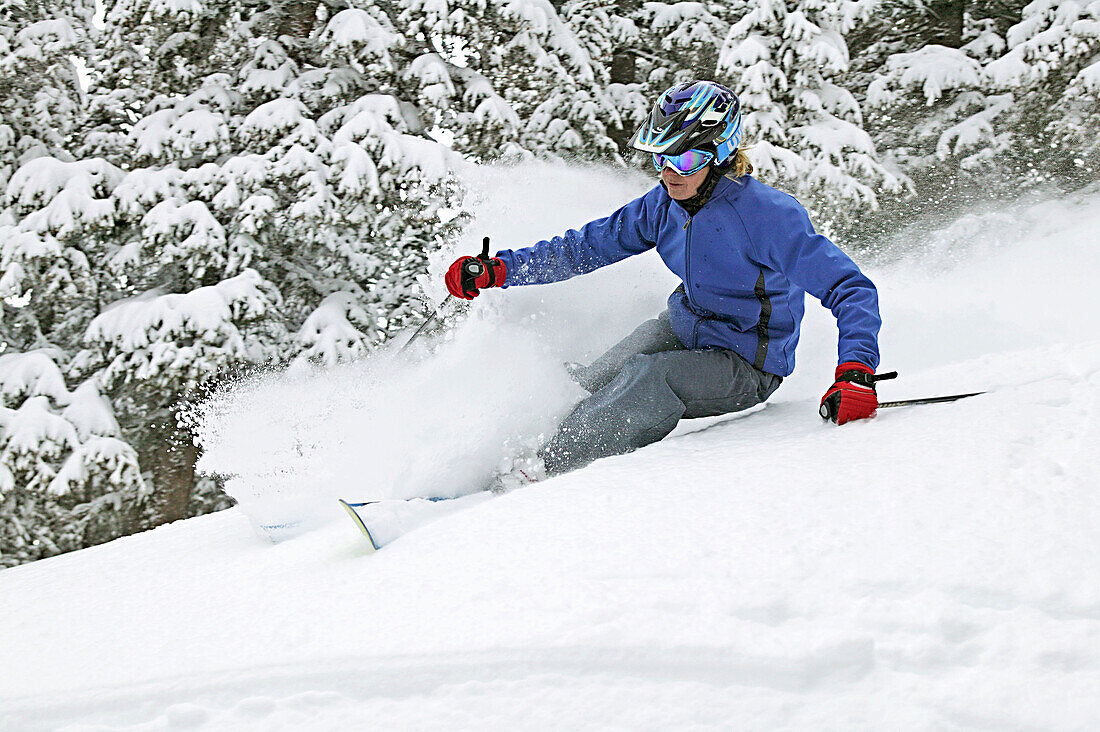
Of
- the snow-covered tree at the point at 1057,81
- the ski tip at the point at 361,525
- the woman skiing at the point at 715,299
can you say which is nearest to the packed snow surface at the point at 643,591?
the ski tip at the point at 361,525

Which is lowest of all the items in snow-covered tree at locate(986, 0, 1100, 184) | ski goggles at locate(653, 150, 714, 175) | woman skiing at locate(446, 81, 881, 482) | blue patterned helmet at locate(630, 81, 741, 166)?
woman skiing at locate(446, 81, 881, 482)

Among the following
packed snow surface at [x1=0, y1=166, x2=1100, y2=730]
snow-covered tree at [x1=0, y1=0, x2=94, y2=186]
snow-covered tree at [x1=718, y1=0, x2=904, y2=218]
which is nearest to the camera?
packed snow surface at [x1=0, y1=166, x2=1100, y2=730]

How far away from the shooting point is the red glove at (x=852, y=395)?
255 cm

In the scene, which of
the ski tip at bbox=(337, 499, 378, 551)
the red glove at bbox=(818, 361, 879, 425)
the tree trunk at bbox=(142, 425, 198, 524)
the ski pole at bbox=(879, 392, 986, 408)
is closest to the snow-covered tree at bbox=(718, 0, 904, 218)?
the ski pole at bbox=(879, 392, 986, 408)

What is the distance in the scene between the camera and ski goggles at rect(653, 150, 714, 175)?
2.91 metres

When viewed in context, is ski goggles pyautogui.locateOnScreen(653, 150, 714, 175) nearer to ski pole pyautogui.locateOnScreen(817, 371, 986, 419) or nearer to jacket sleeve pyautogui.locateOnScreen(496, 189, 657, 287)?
jacket sleeve pyautogui.locateOnScreen(496, 189, 657, 287)

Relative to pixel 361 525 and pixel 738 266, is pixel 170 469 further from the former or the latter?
pixel 738 266

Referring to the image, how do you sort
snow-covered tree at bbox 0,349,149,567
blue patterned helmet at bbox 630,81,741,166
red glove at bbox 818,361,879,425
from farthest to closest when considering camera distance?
snow-covered tree at bbox 0,349,149,567
blue patterned helmet at bbox 630,81,741,166
red glove at bbox 818,361,879,425

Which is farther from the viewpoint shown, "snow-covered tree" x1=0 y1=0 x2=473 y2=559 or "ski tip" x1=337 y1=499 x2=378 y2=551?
"snow-covered tree" x1=0 y1=0 x2=473 y2=559

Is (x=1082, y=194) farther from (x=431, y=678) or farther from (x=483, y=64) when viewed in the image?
(x=431, y=678)

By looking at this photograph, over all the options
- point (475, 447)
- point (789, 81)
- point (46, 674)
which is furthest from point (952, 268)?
point (46, 674)

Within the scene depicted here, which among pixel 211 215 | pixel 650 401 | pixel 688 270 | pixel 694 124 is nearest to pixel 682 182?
pixel 694 124

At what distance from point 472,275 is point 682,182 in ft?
3.62

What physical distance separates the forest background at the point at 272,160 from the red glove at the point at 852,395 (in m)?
5.27
